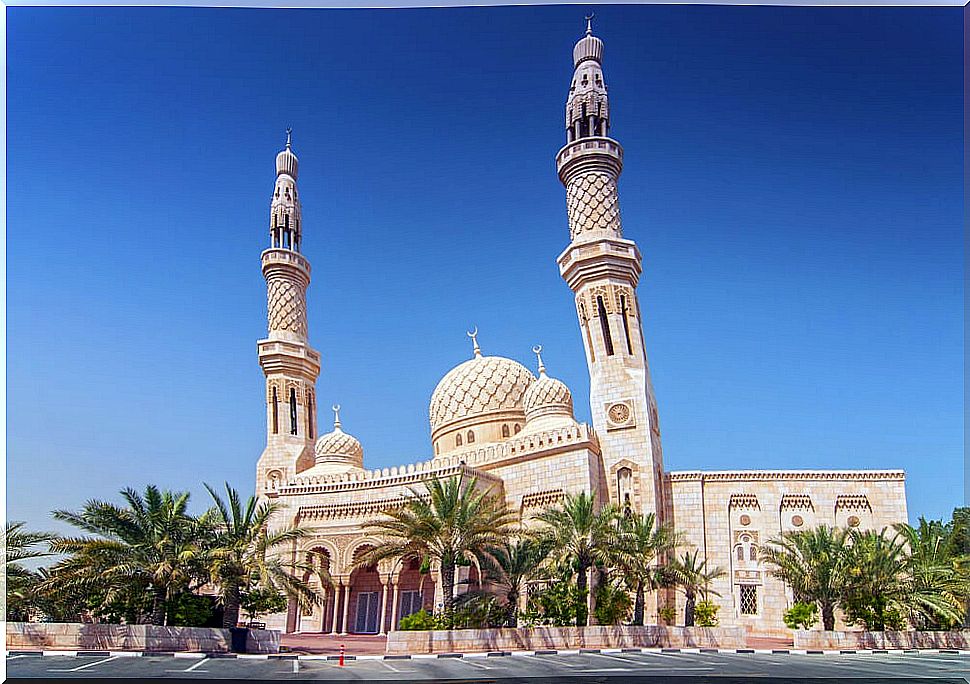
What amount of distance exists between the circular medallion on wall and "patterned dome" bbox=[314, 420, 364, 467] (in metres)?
8.46

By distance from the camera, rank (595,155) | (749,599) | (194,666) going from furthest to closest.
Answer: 1. (595,155)
2. (749,599)
3. (194,666)

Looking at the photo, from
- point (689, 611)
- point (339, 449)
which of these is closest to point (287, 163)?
point (339, 449)

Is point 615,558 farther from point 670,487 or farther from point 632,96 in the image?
point 632,96

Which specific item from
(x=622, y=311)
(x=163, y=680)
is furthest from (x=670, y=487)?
(x=163, y=680)

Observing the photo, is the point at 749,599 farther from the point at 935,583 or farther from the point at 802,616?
the point at 935,583

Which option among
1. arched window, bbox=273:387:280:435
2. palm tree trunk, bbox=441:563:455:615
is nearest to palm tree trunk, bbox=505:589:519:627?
palm tree trunk, bbox=441:563:455:615

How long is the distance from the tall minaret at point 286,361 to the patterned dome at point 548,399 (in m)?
6.80

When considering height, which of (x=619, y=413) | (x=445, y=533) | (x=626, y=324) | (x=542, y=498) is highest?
(x=626, y=324)

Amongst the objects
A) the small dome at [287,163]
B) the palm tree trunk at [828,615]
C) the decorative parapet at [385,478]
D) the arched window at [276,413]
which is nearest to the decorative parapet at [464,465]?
the decorative parapet at [385,478]

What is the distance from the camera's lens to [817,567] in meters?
17.3

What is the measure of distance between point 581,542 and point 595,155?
9549 mm

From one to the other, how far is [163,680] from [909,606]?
42.4 ft

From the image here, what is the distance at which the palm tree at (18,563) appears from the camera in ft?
47.9

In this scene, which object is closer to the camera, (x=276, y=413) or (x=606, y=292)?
(x=606, y=292)
